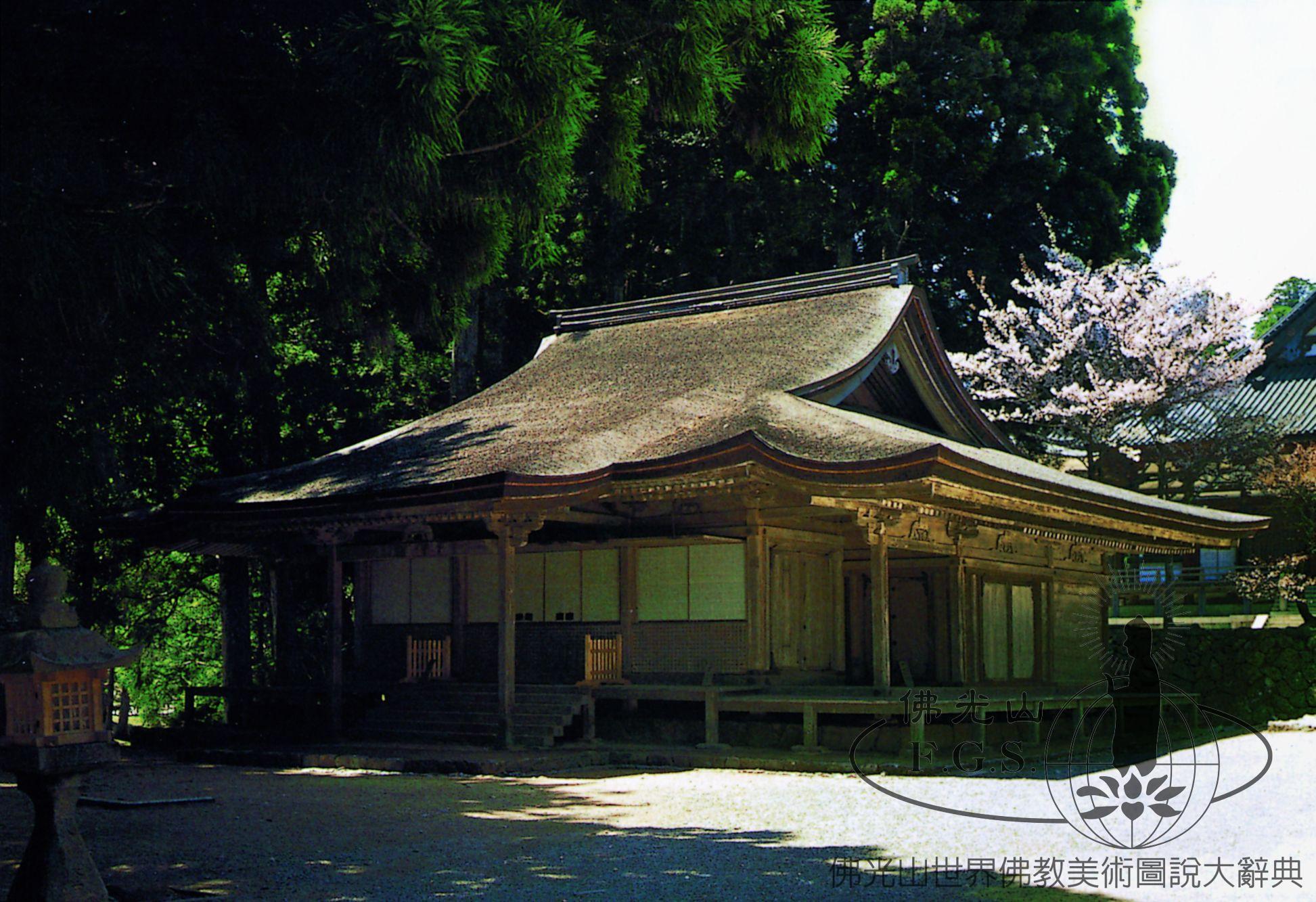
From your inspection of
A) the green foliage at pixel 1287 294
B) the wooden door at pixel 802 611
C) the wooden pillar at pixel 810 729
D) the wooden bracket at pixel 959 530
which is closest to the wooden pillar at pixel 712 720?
the wooden pillar at pixel 810 729

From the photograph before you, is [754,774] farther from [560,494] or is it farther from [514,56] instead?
[514,56]

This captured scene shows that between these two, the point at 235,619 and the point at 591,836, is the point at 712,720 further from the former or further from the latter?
the point at 235,619

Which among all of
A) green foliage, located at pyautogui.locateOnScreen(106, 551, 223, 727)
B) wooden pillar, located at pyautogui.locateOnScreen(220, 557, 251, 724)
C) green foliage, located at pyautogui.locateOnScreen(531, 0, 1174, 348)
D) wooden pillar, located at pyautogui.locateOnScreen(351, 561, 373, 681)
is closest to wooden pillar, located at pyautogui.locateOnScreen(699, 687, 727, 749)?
wooden pillar, located at pyautogui.locateOnScreen(351, 561, 373, 681)

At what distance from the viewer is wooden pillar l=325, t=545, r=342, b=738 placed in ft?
56.7

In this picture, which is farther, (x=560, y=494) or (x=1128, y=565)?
(x=1128, y=565)

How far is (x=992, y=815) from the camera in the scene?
1009 cm

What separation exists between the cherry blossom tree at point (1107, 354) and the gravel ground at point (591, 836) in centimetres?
1695

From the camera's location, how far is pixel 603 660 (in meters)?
Result: 17.3

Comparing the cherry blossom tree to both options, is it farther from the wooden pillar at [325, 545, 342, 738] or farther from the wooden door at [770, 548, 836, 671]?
the wooden pillar at [325, 545, 342, 738]

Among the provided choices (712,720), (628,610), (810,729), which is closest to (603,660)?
(628,610)

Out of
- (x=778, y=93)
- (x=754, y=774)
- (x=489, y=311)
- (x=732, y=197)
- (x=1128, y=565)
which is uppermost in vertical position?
(x=732, y=197)

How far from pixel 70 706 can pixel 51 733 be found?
177 millimetres

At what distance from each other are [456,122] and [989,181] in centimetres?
2443

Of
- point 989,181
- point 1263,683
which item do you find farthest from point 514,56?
point 989,181
